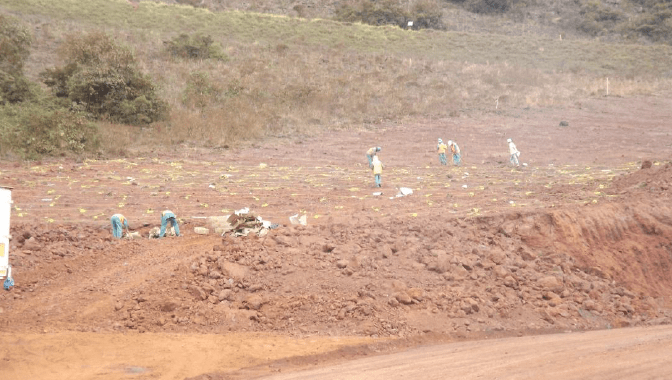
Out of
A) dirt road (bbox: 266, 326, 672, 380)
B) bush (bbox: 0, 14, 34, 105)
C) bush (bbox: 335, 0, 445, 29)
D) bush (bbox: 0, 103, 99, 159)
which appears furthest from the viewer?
bush (bbox: 335, 0, 445, 29)

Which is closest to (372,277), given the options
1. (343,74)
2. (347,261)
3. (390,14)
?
(347,261)

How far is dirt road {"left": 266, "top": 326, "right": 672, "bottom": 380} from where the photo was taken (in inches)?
274

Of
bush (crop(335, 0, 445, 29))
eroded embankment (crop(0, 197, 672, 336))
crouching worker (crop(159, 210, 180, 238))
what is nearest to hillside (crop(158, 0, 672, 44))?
bush (crop(335, 0, 445, 29))

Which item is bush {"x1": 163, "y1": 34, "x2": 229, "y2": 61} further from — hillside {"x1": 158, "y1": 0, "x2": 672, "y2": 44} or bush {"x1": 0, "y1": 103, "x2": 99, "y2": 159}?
hillside {"x1": 158, "y1": 0, "x2": 672, "y2": 44}

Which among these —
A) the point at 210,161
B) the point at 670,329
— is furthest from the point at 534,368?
the point at 210,161

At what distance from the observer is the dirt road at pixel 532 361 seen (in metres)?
6.97

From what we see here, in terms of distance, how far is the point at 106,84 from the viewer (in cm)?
2367

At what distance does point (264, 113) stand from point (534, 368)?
19.9m

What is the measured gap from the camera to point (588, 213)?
12.1 meters

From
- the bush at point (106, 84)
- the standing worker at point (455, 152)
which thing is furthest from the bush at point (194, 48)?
the standing worker at point (455, 152)

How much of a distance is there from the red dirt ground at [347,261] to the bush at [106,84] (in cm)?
634

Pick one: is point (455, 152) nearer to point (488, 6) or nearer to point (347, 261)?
point (347, 261)

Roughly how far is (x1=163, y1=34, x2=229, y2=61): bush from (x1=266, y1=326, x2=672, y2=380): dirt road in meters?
25.5

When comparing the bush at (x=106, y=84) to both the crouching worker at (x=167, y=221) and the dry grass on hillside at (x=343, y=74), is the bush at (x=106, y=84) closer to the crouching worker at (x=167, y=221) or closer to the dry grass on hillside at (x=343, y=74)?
the dry grass on hillside at (x=343, y=74)
